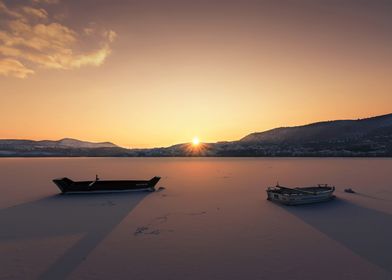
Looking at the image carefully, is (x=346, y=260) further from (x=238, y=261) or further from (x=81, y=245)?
(x=81, y=245)

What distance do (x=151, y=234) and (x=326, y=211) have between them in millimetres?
13378

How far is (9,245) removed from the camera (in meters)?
13.4

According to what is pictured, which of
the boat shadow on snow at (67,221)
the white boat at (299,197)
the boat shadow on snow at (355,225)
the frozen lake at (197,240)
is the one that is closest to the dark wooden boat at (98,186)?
the boat shadow on snow at (67,221)

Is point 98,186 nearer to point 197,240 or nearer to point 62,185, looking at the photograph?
point 62,185

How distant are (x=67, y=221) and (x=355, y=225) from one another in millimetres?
17421

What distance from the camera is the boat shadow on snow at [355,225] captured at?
40.2 feet

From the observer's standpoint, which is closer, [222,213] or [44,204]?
[222,213]

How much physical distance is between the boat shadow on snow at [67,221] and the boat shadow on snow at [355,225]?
Result: 1158 centimetres

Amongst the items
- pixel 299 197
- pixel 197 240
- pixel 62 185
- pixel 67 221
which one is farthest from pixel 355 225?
pixel 62 185

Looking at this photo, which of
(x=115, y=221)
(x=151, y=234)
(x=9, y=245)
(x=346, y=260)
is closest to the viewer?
(x=346, y=260)

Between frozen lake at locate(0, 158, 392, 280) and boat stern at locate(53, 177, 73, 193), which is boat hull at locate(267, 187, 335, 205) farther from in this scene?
boat stern at locate(53, 177, 73, 193)

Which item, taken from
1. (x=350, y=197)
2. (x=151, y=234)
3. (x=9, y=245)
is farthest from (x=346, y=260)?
(x=350, y=197)

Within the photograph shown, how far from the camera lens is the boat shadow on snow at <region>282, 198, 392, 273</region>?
12242mm

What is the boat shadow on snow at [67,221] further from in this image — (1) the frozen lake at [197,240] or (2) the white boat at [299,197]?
(2) the white boat at [299,197]
